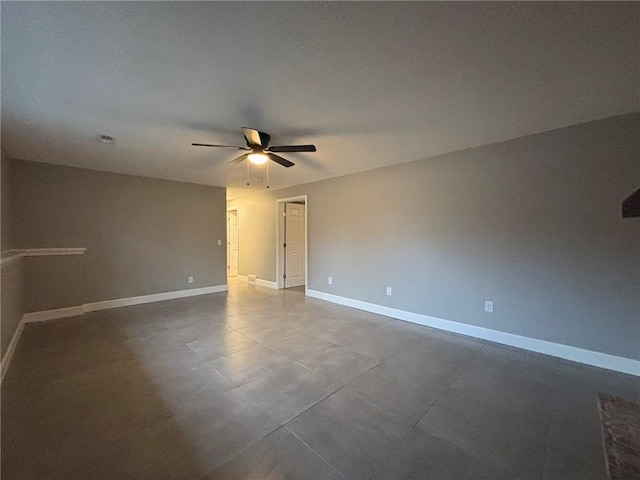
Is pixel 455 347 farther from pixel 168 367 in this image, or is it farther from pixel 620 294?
pixel 168 367

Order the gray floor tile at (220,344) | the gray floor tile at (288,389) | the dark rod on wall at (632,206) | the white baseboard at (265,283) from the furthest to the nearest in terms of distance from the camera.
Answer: the white baseboard at (265,283)
the gray floor tile at (220,344)
the gray floor tile at (288,389)
the dark rod on wall at (632,206)

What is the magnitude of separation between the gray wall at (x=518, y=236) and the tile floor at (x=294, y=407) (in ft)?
1.58

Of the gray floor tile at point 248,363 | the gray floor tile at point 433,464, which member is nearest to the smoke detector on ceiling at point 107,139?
the gray floor tile at point 248,363

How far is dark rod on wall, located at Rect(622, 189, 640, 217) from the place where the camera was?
133cm

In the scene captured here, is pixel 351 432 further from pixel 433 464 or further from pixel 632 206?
pixel 632 206

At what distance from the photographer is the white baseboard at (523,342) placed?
98.3 inches

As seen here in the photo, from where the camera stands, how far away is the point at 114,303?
461cm

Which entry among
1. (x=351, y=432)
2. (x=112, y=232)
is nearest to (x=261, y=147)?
(x=351, y=432)

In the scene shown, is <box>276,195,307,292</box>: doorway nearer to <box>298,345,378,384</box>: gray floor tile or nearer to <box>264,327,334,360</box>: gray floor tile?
<box>264,327,334,360</box>: gray floor tile

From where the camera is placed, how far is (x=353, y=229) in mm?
4711

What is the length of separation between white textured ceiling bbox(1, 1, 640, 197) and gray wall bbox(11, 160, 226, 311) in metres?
1.33

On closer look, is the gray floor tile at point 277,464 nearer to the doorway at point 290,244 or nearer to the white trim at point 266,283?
the doorway at point 290,244

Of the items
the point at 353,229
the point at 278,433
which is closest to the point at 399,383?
the point at 278,433

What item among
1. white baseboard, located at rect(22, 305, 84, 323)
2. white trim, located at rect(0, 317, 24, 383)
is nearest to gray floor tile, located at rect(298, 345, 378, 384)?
white trim, located at rect(0, 317, 24, 383)
